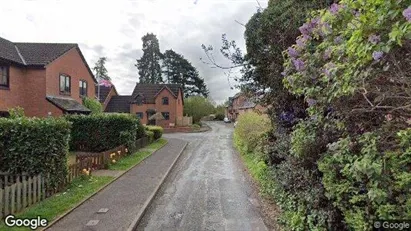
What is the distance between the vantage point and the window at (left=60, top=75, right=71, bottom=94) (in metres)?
27.5

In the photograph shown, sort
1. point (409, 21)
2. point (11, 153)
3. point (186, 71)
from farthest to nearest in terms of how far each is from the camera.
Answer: point (186, 71)
point (11, 153)
point (409, 21)

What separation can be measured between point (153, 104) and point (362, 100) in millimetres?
49032

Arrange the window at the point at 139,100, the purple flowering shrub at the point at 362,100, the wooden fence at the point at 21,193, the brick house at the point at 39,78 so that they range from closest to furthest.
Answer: the purple flowering shrub at the point at 362,100, the wooden fence at the point at 21,193, the brick house at the point at 39,78, the window at the point at 139,100

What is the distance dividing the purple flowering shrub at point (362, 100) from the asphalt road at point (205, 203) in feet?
8.60

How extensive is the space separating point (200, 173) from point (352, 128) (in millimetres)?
9106

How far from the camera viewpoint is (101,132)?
1980cm

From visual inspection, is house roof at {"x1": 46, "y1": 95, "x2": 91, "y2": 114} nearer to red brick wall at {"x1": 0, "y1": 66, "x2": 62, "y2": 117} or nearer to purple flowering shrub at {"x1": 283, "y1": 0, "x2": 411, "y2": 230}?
red brick wall at {"x1": 0, "y1": 66, "x2": 62, "y2": 117}

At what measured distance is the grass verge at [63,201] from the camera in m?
7.11

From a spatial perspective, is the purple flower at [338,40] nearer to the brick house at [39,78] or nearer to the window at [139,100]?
the brick house at [39,78]

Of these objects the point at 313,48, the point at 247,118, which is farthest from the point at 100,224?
the point at 247,118

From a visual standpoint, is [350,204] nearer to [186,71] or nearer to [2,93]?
[2,93]

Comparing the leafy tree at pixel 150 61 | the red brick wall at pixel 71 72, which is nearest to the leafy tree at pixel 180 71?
the leafy tree at pixel 150 61

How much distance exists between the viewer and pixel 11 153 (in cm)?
859

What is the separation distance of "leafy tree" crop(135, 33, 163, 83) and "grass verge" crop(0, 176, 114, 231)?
66992mm
